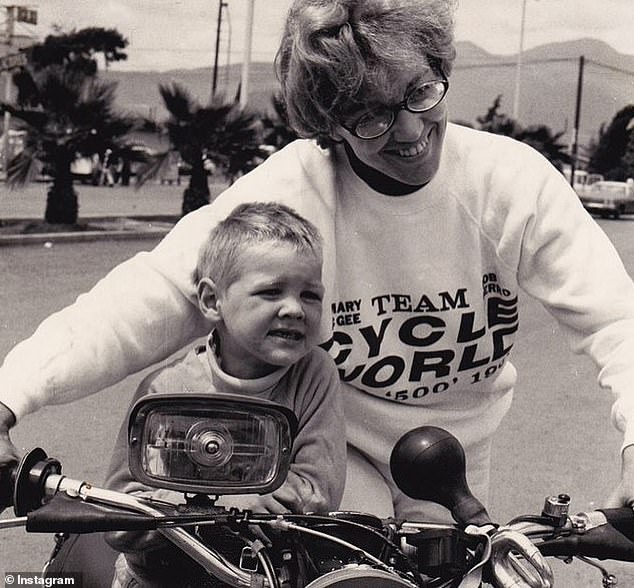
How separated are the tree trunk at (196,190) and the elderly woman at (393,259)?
0.13m

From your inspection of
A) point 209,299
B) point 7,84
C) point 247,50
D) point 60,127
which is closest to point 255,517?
point 209,299

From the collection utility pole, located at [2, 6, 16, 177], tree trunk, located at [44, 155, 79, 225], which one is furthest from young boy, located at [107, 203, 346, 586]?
tree trunk, located at [44, 155, 79, 225]

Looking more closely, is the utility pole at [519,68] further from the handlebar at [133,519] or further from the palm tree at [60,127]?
the palm tree at [60,127]

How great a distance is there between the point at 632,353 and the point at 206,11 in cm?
69

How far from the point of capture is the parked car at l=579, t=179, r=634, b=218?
1512mm

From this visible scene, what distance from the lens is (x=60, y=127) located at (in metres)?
2.89

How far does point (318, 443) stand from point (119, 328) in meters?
0.28

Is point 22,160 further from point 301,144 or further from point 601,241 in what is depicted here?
point 601,241

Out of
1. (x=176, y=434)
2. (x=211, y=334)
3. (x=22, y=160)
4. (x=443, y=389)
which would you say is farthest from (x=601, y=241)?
(x=22, y=160)

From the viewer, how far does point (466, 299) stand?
1442 millimetres

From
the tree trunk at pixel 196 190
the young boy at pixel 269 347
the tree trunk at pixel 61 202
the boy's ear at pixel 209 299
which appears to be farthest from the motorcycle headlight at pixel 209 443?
the tree trunk at pixel 61 202

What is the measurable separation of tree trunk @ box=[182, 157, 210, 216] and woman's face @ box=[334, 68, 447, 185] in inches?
9.3

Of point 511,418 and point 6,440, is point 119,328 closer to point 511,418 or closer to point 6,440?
point 6,440

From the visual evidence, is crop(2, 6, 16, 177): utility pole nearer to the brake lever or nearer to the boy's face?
the boy's face
